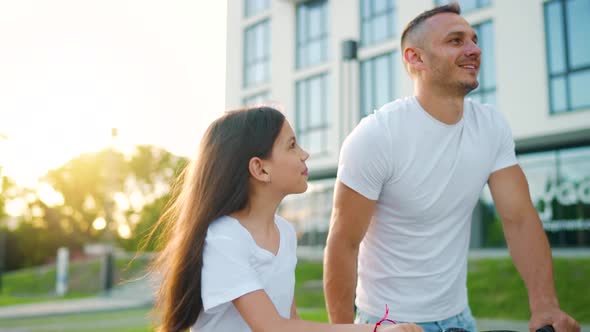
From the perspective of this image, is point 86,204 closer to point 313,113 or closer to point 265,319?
point 313,113

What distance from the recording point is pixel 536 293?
6.52 feet

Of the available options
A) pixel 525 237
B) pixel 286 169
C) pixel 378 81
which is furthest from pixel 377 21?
pixel 286 169

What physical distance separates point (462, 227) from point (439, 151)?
264 mm

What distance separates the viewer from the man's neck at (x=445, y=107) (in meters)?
2.16

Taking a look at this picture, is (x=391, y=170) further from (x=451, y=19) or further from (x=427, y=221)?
(x=451, y=19)

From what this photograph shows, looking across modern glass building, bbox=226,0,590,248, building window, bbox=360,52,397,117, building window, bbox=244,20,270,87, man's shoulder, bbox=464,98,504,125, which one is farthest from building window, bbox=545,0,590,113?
man's shoulder, bbox=464,98,504,125

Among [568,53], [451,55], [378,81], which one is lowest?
[451,55]

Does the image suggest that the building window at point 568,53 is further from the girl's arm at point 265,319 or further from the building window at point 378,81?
the girl's arm at point 265,319

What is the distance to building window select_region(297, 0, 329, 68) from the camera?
20500 millimetres

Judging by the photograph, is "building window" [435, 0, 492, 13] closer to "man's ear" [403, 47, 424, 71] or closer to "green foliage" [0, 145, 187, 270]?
"man's ear" [403, 47, 424, 71]

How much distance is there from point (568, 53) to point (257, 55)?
10.4 metres

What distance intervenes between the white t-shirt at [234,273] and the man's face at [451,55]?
31.3 inches

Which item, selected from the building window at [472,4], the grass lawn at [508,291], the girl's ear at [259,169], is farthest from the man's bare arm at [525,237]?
the building window at [472,4]

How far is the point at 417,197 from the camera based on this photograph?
2.05m
